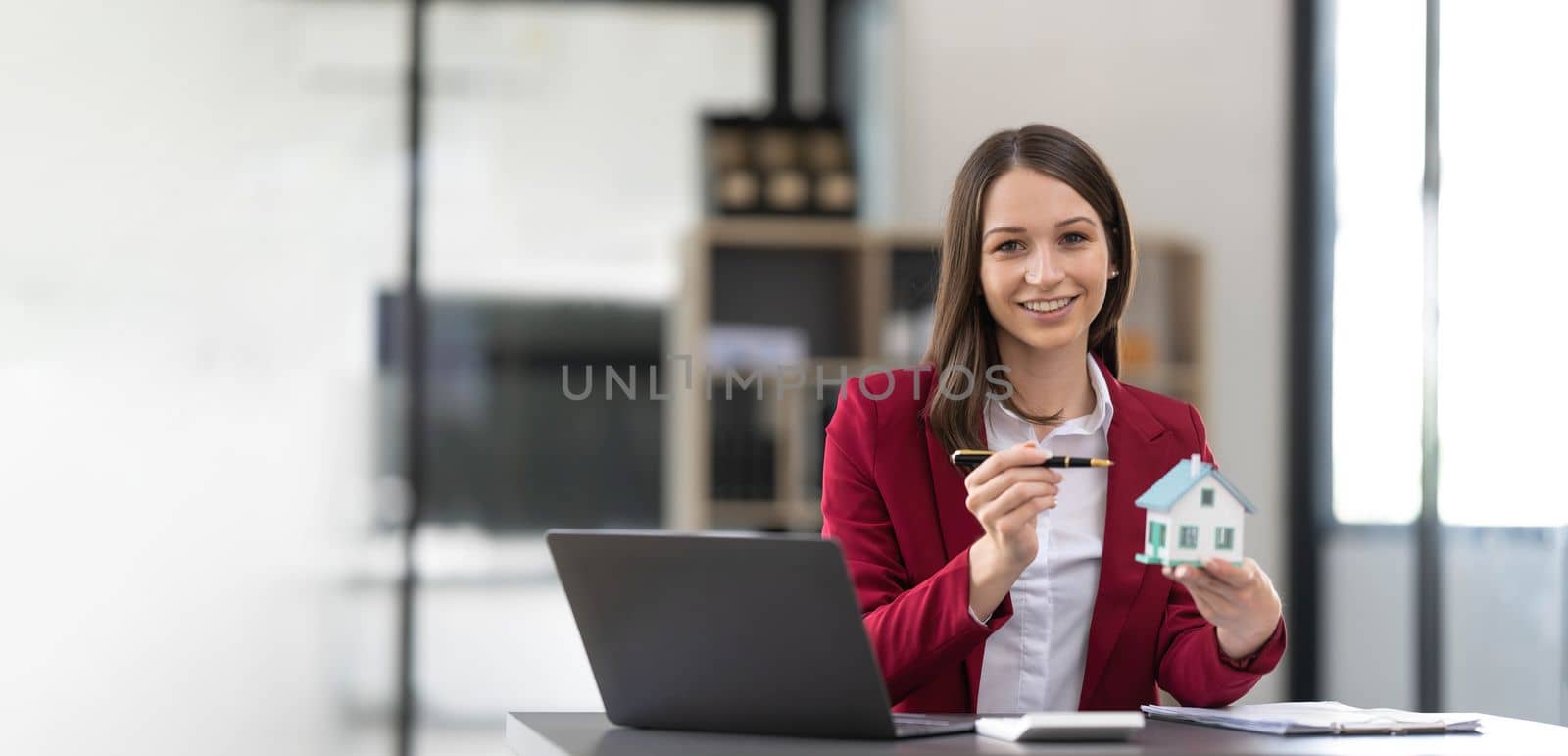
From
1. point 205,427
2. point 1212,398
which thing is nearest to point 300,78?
point 205,427

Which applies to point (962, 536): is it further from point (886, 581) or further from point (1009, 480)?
point (1009, 480)

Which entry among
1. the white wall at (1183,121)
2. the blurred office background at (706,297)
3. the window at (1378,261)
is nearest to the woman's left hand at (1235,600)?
the blurred office background at (706,297)

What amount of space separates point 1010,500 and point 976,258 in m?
0.44

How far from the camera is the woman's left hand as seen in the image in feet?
4.74

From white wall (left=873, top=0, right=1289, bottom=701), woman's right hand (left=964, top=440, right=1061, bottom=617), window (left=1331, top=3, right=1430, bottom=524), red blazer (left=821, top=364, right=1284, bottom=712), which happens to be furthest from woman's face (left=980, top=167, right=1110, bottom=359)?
white wall (left=873, top=0, right=1289, bottom=701)

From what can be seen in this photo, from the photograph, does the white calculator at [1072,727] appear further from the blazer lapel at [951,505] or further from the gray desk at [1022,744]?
the blazer lapel at [951,505]

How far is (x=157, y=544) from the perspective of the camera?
337 cm

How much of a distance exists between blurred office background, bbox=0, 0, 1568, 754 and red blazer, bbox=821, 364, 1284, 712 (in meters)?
1.88

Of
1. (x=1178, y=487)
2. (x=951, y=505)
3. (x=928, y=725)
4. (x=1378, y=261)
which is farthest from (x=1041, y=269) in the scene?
(x=1378, y=261)

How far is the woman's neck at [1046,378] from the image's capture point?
184 cm

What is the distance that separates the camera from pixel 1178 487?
4.61 feet

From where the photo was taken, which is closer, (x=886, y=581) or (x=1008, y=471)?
(x=1008, y=471)

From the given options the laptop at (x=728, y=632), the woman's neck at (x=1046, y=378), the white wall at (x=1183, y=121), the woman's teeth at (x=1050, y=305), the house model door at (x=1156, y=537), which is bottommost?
the laptop at (x=728, y=632)

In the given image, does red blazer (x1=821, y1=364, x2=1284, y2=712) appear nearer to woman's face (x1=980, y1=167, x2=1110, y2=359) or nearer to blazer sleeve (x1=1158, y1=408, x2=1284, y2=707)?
blazer sleeve (x1=1158, y1=408, x2=1284, y2=707)
